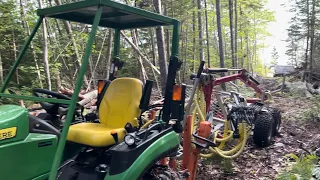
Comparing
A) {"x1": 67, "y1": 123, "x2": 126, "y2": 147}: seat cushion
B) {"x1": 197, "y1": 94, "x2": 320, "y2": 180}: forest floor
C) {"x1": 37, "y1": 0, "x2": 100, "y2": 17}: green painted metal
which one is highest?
{"x1": 37, "y1": 0, "x2": 100, "y2": 17}: green painted metal

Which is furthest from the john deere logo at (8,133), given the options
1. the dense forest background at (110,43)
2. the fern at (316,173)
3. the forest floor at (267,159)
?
the dense forest background at (110,43)

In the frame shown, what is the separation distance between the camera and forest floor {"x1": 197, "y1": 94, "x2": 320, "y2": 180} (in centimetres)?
433

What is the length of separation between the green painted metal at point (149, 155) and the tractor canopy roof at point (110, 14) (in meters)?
1.14

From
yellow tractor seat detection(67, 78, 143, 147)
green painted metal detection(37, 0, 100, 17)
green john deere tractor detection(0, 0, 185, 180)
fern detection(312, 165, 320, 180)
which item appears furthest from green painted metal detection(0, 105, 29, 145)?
fern detection(312, 165, 320, 180)

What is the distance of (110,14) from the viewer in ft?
9.63

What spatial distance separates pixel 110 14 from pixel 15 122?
137 cm

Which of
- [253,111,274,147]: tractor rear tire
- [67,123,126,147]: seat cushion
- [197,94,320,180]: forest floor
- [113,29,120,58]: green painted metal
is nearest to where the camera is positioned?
[67,123,126,147]: seat cushion

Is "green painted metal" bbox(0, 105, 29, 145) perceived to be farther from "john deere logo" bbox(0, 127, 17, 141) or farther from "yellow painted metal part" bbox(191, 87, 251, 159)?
"yellow painted metal part" bbox(191, 87, 251, 159)

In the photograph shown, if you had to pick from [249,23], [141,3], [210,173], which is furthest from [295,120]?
[249,23]

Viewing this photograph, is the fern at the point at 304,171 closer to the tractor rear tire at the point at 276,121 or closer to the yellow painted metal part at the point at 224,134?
the yellow painted metal part at the point at 224,134

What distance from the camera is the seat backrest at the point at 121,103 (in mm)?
3129

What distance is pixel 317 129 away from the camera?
636 cm

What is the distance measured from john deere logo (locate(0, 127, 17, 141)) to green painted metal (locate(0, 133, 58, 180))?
5cm

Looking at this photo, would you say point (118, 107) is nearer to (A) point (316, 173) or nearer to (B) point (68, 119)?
(B) point (68, 119)
